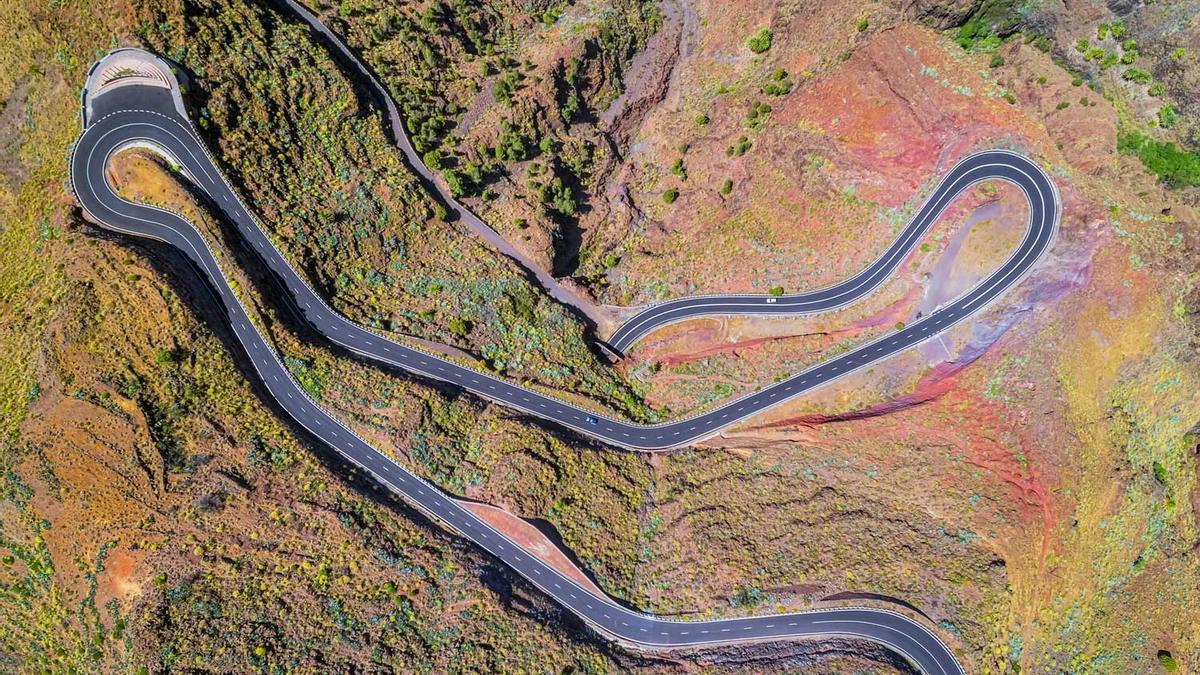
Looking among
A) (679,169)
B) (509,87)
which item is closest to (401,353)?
(509,87)

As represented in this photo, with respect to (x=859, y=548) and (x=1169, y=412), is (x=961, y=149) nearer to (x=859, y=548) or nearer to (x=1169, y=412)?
(x=1169, y=412)

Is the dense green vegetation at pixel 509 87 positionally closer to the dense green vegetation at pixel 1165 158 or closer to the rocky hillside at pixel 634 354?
the rocky hillside at pixel 634 354

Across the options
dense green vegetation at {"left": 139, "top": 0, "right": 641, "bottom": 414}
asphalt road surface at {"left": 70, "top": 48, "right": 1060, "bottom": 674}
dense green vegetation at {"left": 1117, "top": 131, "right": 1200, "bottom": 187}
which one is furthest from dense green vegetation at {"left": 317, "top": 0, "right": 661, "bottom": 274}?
dense green vegetation at {"left": 1117, "top": 131, "right": 1200, "bottom": 187}

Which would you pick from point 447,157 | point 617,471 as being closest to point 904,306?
point 617,471

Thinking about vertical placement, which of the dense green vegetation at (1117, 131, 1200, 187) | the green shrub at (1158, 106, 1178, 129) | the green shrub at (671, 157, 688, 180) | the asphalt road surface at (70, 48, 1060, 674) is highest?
the green shrub at (671, 157, 688, 180)

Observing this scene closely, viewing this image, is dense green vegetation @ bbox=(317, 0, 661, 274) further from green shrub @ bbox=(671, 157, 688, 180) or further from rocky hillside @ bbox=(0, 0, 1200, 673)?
green shrub @ bbox=(671, 157, 688, 180)
